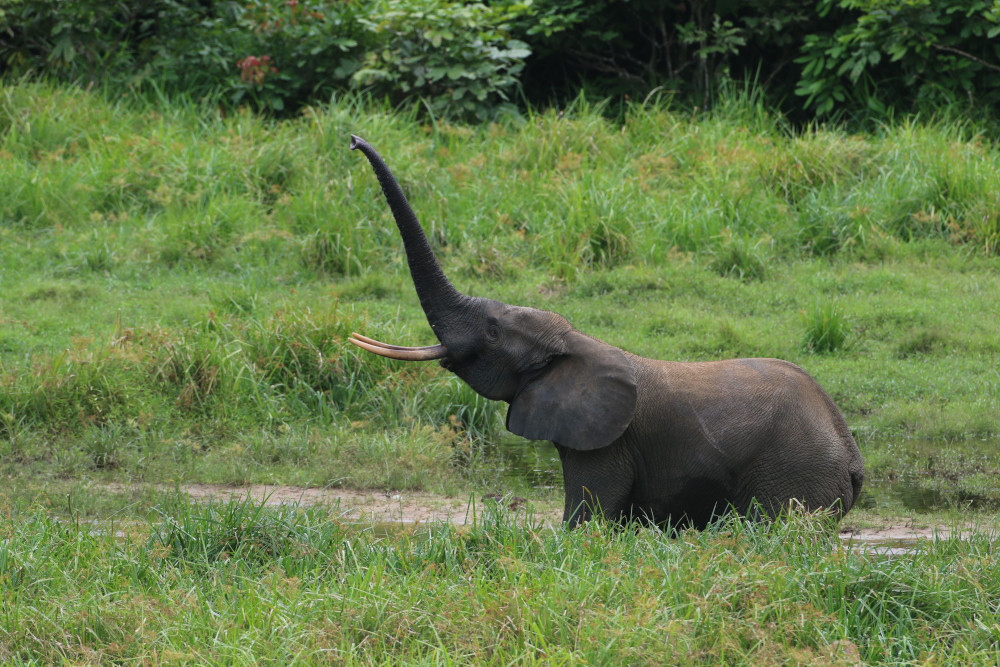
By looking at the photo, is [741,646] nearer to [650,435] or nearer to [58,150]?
[650,435]

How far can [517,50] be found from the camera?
13859 millimetres

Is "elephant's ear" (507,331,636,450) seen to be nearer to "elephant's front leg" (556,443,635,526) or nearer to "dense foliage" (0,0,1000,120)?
"elephant's front leg" (556,443,635,526)

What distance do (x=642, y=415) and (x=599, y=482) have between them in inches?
13.7

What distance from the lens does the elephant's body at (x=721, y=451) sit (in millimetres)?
5453

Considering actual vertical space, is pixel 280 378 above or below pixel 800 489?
below

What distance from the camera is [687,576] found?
467cm

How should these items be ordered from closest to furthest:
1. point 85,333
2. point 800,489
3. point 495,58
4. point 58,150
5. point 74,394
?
point 800,489, point 74,394, point 85,333, point 58,150, point 495,58

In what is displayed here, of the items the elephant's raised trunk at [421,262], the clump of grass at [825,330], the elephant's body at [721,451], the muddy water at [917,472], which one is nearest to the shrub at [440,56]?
the clump of grass at [825,330]

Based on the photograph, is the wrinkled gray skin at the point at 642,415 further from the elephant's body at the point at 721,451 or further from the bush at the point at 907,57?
the bush at the point at 907,57

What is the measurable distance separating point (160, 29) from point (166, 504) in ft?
32.2

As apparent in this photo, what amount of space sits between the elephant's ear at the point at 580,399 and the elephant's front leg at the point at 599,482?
0.43 ft

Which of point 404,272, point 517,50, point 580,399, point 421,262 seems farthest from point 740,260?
point 421,262

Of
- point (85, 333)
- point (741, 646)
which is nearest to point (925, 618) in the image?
point (741, 646)

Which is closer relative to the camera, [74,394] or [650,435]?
[650,435]
